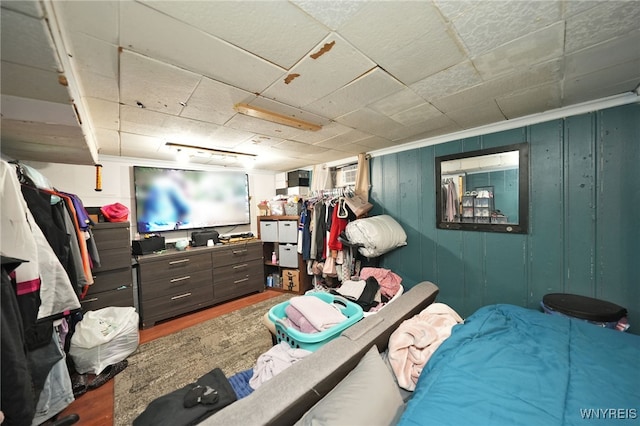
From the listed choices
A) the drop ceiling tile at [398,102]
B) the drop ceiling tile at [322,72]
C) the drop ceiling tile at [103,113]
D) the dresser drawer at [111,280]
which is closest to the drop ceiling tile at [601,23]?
the drop ceiling tile at [398,102]

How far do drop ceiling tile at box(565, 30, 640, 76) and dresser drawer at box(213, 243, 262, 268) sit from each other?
401 centimetres

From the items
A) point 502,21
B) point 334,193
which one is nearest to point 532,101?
point 502,21

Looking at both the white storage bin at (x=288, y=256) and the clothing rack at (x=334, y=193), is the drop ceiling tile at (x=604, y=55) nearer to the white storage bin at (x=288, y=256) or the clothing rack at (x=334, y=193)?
the clothing rack at (x=334, y=193)

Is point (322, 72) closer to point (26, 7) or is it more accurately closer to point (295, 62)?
point (295, 62)

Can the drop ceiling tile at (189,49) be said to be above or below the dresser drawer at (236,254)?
above

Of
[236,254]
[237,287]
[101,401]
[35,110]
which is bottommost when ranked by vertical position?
[101,401]

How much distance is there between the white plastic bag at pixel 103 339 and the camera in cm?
190

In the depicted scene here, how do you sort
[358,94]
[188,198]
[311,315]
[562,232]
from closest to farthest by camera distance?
[311,315], [358,94], [562,232], [188,198]

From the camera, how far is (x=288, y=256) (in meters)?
3.93

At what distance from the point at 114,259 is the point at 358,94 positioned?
A: 3086 millimetres

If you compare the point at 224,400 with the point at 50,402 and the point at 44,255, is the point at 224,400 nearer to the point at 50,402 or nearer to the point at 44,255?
the point at 44,255

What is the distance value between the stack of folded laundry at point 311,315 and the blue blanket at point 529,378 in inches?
22.0

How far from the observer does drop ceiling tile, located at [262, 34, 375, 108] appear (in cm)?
A: 123

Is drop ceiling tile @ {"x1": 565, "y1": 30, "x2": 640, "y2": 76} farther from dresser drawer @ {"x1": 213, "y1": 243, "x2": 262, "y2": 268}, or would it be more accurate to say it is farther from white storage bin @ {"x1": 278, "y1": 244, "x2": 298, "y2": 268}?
dresser drawer @ {"x1": 213, "y1": 243, "x2": 262, "y2": 268}
